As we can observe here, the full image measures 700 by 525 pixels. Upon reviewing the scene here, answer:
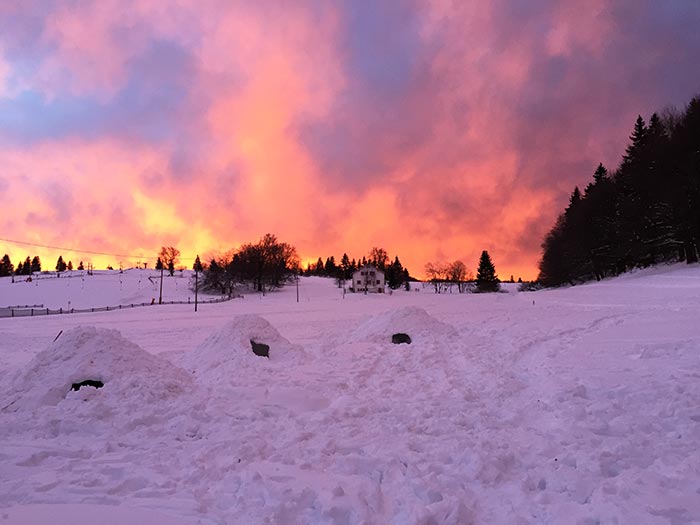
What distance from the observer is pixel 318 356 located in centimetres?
1625

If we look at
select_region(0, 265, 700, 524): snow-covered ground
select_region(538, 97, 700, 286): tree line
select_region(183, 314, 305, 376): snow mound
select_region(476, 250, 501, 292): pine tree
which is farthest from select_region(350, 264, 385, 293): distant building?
select_region(0, 265, 700, 524): snow-covered ground

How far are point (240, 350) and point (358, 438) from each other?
8.53m

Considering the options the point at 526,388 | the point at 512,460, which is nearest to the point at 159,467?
the point at 512,460

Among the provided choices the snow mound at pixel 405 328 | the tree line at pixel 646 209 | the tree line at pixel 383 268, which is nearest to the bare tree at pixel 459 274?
the tree line at pixel 383 268

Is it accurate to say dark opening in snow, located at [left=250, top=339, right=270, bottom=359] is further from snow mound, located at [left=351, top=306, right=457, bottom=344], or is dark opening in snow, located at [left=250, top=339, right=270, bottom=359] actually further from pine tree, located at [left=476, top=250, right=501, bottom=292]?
pine tree, located at [left=476, top=250, right=501, bottom=292]

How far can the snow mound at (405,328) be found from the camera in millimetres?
18603

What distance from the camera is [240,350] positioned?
14555 millimetres

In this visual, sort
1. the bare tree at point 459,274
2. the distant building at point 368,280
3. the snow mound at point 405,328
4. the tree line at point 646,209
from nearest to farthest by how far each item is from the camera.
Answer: the snow mound at point 405,328
the tree line at point 646,209
the distant building at point 368,280
the bare tree at point 459,274

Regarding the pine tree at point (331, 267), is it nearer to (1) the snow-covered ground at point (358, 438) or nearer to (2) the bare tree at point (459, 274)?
(2) the bare tree at point (459, 274)

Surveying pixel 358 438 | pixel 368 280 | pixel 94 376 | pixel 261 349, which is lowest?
pixel 358 438

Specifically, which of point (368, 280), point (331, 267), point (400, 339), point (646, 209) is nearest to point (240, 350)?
point (400, 339)

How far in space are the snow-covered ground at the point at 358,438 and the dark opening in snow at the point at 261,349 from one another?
3.41 ft

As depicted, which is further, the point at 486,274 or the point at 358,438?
the point at 486,274

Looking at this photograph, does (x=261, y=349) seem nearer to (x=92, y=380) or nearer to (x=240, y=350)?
(x=240, y=350)
